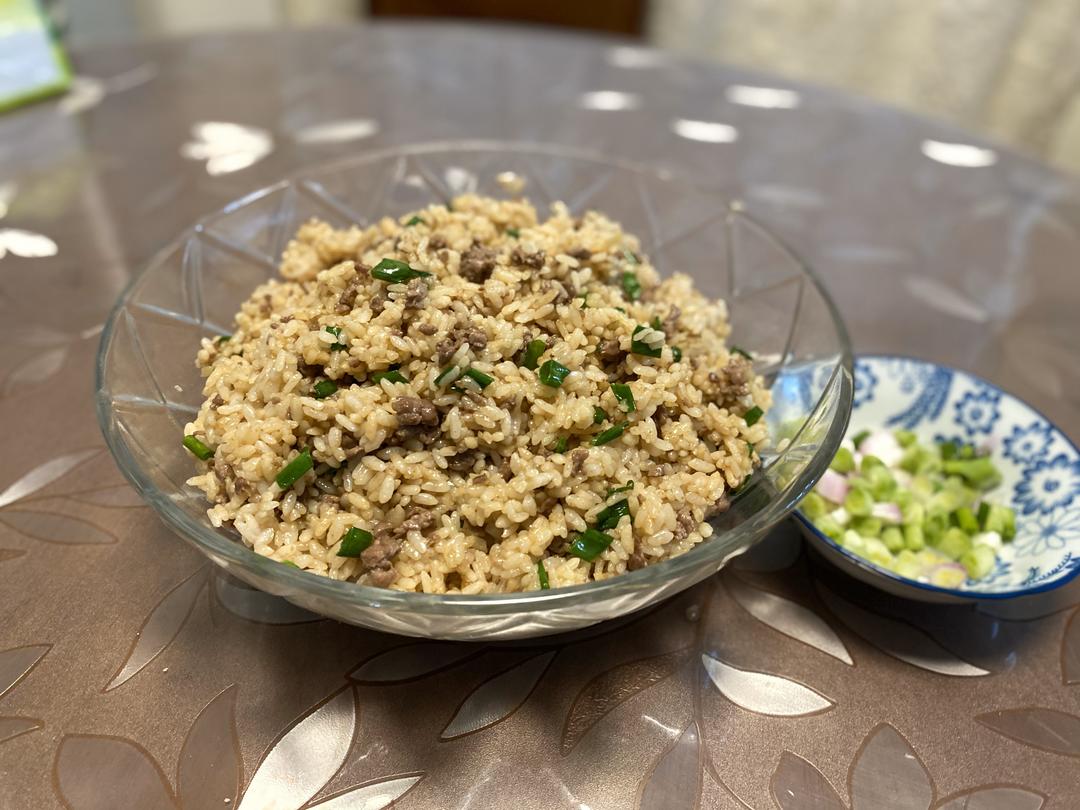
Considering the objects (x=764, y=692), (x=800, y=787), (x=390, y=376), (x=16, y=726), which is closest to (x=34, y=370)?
(x=16, y=726)

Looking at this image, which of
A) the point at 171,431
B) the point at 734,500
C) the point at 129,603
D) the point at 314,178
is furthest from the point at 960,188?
the point at 129,603

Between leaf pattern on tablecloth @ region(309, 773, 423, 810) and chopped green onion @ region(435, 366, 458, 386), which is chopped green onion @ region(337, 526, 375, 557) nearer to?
chopped green onion @ region(435, 366, 458, 386)

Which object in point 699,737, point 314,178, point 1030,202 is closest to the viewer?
point 699,737

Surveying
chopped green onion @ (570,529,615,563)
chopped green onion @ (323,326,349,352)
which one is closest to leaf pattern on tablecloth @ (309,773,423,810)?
chopped green onion @ (570,529,615,563)

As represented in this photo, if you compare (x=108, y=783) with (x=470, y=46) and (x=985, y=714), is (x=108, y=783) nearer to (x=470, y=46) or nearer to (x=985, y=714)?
(x=985, y=714)

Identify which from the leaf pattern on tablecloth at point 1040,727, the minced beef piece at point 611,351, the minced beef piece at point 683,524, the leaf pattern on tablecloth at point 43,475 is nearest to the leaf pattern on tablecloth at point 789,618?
the leaf pattern on tablecloth at point 1040,727
